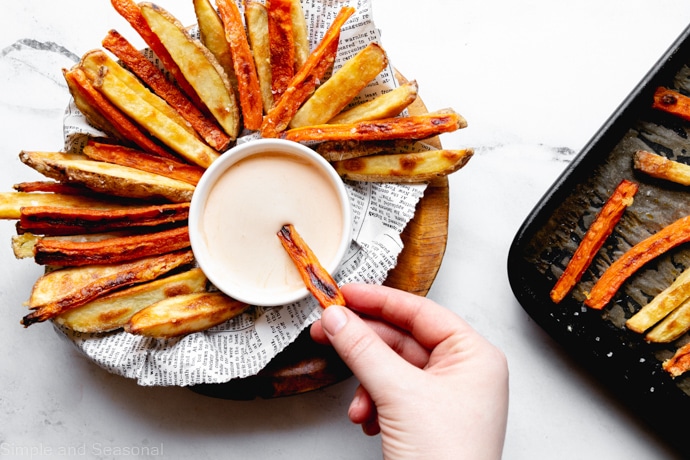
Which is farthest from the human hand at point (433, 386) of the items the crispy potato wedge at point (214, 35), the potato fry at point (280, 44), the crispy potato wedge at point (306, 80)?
the crispy potato wedge at point (214, 35)

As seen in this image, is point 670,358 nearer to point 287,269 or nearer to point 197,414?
point 287,269

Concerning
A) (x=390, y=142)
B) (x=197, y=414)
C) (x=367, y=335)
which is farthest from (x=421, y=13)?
(x=197, y=414)

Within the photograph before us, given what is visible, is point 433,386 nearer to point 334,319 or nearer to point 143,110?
point 334,319

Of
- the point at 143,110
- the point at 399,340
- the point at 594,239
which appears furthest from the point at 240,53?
the point at 594,239

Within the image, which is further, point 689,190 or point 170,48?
point 689,190

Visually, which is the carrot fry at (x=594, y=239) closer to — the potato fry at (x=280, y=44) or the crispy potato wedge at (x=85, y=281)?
the potato fry at (x=280, y=44)

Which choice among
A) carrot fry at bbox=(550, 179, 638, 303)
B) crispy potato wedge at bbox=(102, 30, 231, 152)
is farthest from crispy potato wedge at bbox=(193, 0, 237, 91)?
carrot fry at bbox=(550, 179, 638, 303)

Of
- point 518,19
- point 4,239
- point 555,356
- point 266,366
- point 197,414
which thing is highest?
point 518,19
